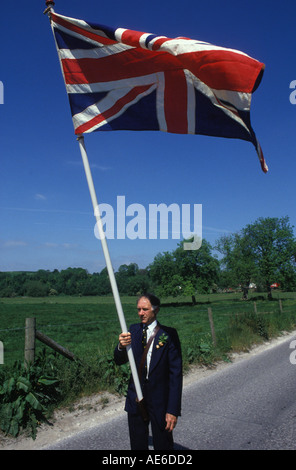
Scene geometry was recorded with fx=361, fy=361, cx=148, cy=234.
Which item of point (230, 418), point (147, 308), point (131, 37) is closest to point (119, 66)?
point (131, 37)

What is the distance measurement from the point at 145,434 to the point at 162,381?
565 mm

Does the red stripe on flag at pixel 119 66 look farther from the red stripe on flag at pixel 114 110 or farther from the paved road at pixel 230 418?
the paved road at pixel 230 418

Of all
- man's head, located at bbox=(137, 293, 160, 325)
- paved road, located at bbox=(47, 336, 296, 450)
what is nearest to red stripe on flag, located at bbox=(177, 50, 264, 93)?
man's head, located at bbox=(137, 293, 160, 325)

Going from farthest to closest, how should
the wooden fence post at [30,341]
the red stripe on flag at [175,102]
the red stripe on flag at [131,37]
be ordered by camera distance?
the wooden fence post at [30,341]
the red stripe on flag at [175,102]
the red stripe on flag at [131,37]

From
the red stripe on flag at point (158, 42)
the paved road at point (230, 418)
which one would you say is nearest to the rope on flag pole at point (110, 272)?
the red stripe on flag at point (158, 42)

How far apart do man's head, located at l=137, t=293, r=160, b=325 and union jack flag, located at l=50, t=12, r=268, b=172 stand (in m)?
1.96

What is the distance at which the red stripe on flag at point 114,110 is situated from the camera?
4.22 metres

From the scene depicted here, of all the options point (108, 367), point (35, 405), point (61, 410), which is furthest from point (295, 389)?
point (35, 405)

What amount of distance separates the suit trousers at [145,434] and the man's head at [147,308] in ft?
3.05

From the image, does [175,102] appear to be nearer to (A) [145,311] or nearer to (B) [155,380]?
(A) [145,311]

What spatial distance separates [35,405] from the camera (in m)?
5.76

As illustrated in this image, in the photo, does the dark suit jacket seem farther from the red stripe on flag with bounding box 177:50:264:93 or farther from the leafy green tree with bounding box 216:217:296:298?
the leafy green tree with bounding box 216:217:296:298

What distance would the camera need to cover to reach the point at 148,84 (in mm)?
4570

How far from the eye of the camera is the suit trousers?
3.55m
